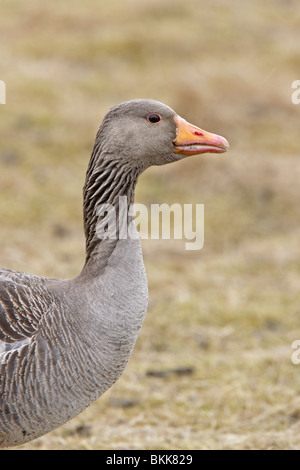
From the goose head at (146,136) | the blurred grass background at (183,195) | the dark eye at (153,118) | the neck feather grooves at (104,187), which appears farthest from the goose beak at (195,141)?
the blurred grass background at (183,195)

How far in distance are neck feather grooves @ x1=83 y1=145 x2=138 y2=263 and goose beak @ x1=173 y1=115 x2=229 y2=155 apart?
13.1 inches

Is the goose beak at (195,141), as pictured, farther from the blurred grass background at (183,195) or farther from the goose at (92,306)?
the blurred grass background at (183,195)

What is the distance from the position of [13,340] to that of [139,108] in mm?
1582

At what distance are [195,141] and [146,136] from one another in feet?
0.99

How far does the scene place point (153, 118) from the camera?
4391 mm

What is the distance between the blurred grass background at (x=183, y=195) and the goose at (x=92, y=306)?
1760mm

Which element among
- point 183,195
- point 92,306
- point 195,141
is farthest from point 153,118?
point 183,195

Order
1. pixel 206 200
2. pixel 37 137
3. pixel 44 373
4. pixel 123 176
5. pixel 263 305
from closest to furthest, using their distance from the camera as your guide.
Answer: pixel 44 373
pixel 123 176
pixel 263 305
pixel 206 200
pixel 37 137

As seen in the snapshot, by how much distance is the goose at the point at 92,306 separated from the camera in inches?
159

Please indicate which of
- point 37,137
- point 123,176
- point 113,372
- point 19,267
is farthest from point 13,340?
point 37,137

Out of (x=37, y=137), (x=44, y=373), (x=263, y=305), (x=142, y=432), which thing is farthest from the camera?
(x=37, y=137)

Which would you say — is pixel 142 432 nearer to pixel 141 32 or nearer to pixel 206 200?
pixel 206 200

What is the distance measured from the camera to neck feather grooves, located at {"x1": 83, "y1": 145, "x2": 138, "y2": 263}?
4.36 meters

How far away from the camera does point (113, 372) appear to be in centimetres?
425
